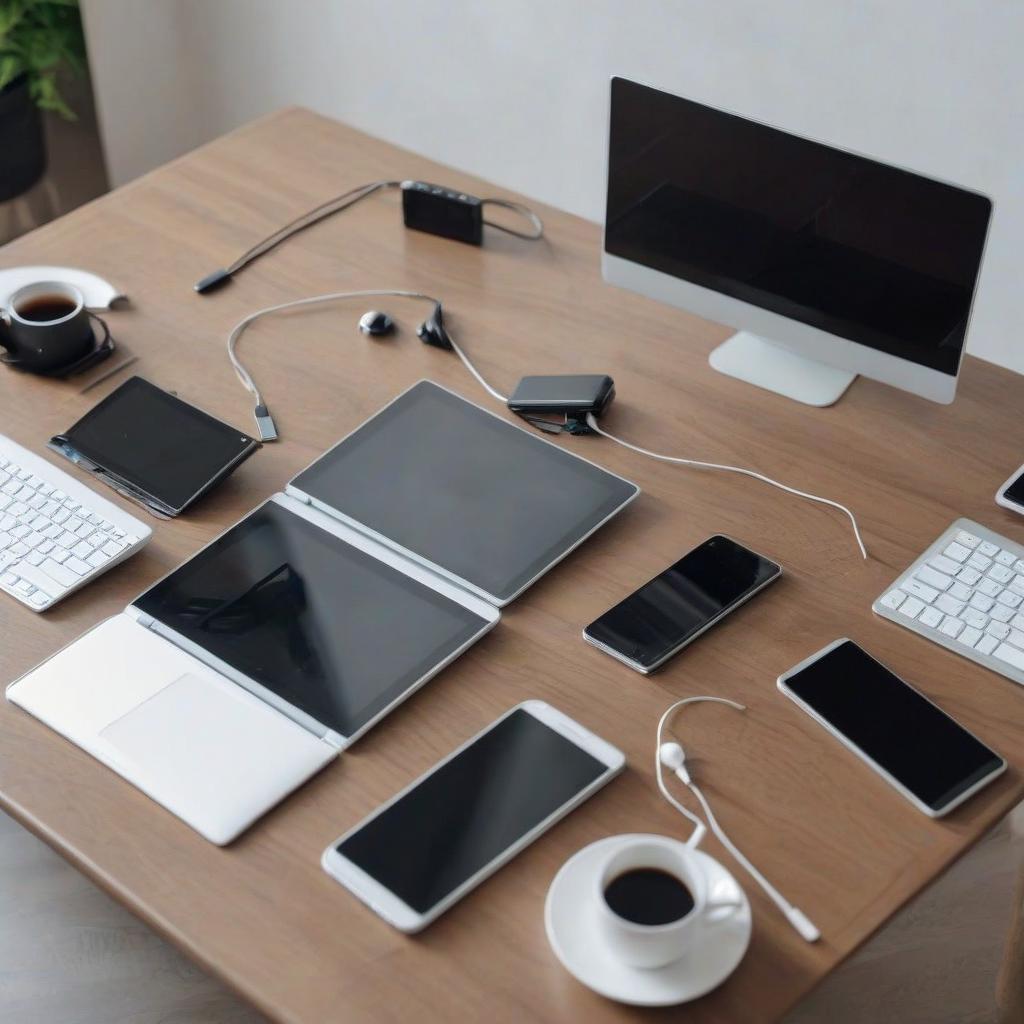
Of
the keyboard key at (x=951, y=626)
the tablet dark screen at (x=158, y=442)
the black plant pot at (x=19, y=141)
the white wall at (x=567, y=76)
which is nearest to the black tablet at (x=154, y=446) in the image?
the tablet dark screen at (x=158, y=442)

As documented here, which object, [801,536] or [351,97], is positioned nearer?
[801,536]

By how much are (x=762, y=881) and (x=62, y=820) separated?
0.61 m

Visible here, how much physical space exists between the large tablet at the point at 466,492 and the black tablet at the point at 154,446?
4.0 inches

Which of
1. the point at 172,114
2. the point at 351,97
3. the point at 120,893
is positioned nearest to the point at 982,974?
the point at 120,893

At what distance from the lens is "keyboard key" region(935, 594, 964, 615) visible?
139 cm

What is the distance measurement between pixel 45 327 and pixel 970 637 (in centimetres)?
109

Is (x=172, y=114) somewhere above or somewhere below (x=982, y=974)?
above

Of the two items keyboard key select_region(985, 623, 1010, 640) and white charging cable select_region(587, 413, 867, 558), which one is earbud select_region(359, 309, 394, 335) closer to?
white charging cable select_region(587, 413, 867, 558)

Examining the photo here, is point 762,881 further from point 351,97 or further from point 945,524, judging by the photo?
point 351,97

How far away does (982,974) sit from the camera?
1.87m

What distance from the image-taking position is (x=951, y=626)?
138 cm

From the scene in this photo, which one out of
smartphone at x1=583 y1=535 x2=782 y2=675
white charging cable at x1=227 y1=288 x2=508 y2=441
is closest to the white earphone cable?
white charging cable at x1=227 y1=288 x2=508 y2=441

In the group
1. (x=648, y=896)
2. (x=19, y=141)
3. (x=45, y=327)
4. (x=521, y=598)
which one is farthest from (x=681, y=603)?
(x=19, y=141)

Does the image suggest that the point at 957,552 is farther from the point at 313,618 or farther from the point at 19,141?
the point at 19,141
